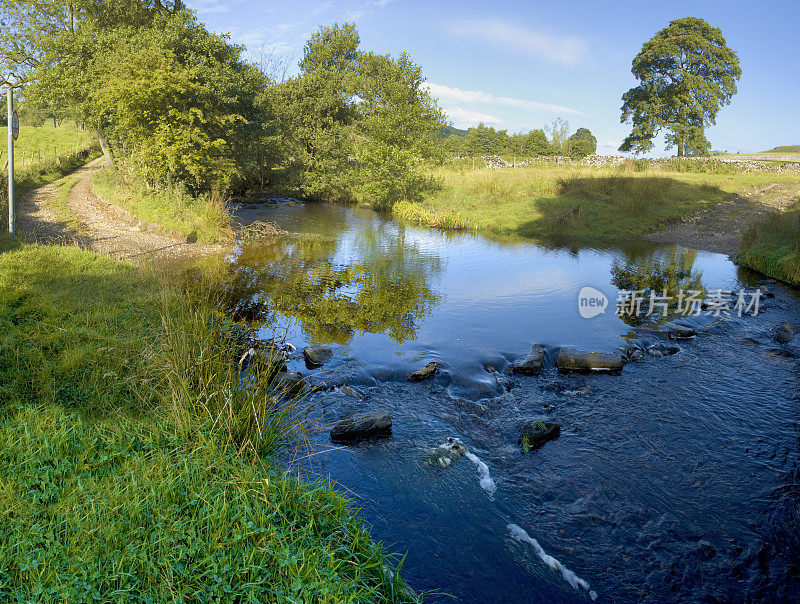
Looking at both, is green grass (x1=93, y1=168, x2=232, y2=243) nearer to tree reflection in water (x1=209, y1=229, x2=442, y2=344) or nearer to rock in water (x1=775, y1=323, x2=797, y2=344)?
tree reflection in water (x1=209, y1=229, x2=442, y2=344)

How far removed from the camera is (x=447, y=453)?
220 inches

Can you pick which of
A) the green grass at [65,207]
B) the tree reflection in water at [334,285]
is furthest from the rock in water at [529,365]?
the green grass at [65,207]

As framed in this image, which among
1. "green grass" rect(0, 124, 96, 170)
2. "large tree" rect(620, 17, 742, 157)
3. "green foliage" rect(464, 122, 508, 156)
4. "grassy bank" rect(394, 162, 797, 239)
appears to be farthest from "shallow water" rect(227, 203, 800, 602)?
"green foliage" rect(464, 122, 508, 156)

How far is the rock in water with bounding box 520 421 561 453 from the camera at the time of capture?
5840 millimetres

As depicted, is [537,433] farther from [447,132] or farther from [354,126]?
[447,132]

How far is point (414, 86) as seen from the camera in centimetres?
2561

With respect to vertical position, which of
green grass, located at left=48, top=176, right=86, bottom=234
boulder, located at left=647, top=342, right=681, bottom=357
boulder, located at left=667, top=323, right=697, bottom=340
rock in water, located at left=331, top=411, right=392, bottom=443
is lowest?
rock in water, located at left=331, top=411, right=392, bottom=443

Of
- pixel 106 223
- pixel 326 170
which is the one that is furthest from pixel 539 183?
pixel 106 223

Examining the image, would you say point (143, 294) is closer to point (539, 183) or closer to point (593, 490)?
point (593, 490)

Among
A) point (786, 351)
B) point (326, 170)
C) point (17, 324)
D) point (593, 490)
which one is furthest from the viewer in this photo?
point (326, 170)

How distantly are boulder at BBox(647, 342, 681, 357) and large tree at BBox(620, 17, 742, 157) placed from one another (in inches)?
1833

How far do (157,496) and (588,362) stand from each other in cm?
672

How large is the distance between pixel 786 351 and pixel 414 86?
21706 mm

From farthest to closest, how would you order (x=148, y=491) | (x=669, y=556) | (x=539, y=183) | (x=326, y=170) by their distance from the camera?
(x=326, y=170), (x=539, y=183), (x=669, y=556), (x=148, y=491)
